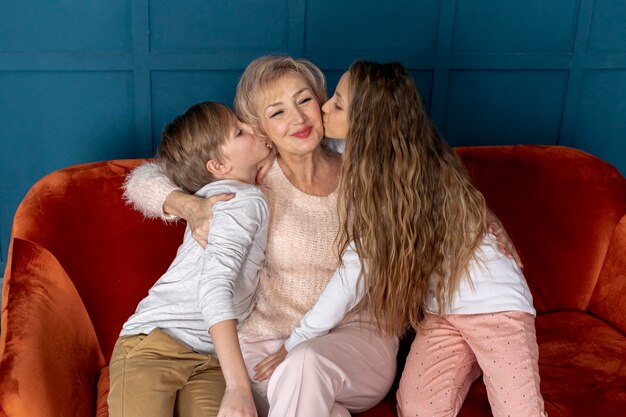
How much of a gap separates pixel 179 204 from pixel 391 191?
0.57 metres

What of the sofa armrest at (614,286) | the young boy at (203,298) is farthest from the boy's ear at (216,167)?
the sofa armrest at (614,286)

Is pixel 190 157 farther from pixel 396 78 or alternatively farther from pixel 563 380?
pixel 563 380

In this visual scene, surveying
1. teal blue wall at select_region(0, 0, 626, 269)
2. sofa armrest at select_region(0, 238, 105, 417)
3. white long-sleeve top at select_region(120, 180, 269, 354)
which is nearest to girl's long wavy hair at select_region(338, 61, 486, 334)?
white long-sleeve top at select_region(120, 180, 269, 354)

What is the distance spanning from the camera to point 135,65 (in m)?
2.49

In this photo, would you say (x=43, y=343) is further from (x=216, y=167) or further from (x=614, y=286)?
(x=614, y=286)

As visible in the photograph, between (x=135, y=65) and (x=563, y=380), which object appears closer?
(x=563, y=380)

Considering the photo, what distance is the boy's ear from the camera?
1.78 metres

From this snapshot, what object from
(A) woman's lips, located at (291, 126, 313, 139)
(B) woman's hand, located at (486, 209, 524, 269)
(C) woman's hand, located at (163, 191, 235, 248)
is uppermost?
(A) woman's lips, located at (291, 126, 313, 139)

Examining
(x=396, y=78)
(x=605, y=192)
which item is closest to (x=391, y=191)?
(x=396, y=78)

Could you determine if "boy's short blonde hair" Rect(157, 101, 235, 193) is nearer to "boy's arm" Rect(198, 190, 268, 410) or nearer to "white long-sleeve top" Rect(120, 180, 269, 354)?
"white long-sleeve top" Rect(120, 180, 269, 354)

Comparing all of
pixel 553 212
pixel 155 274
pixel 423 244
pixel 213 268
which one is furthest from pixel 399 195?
pixel 553 212

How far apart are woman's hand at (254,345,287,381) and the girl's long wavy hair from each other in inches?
10.9

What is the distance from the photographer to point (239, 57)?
2566 mm

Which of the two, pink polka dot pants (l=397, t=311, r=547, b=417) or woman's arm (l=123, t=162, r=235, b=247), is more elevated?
woman's arm (l=123, t=162, r=235, b=247)
